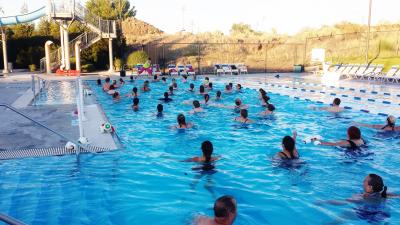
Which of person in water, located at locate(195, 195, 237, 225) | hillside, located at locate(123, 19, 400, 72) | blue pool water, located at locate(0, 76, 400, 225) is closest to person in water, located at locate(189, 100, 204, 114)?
blue pool water, located at locate(0, 76, 400, 225)

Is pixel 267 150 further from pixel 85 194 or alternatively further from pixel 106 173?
pixel 85 194

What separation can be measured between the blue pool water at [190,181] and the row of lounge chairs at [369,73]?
42.4ft

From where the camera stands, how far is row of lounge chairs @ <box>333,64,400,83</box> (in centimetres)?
2073

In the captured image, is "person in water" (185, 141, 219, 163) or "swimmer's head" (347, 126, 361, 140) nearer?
"person in water" (185, 141, 219, 163)

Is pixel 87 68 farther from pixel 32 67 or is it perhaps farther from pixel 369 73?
pixel 369 73

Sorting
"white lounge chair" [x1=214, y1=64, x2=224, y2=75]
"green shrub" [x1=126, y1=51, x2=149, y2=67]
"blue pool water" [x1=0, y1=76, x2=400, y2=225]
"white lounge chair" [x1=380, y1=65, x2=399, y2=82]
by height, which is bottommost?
"blue pool water" [x1=0, y1=76, x2=400, y2=225]

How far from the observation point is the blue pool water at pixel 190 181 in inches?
197

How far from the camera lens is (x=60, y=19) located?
2458 cm

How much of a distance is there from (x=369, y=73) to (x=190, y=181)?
1915cm

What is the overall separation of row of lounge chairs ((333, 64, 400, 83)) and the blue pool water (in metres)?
12.9

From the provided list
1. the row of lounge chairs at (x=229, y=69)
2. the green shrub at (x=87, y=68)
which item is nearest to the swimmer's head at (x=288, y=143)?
the row of lounge chairs at (x=229, y=69)

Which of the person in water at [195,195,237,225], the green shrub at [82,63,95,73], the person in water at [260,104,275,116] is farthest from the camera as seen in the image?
the green shrub at [82,63,95,73]

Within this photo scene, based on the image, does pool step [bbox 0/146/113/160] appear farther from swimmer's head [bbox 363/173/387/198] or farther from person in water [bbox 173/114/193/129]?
swimmer's head [bbox 363/173/387/198]

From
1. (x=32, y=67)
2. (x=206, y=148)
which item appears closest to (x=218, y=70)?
(x=32, y=67)
